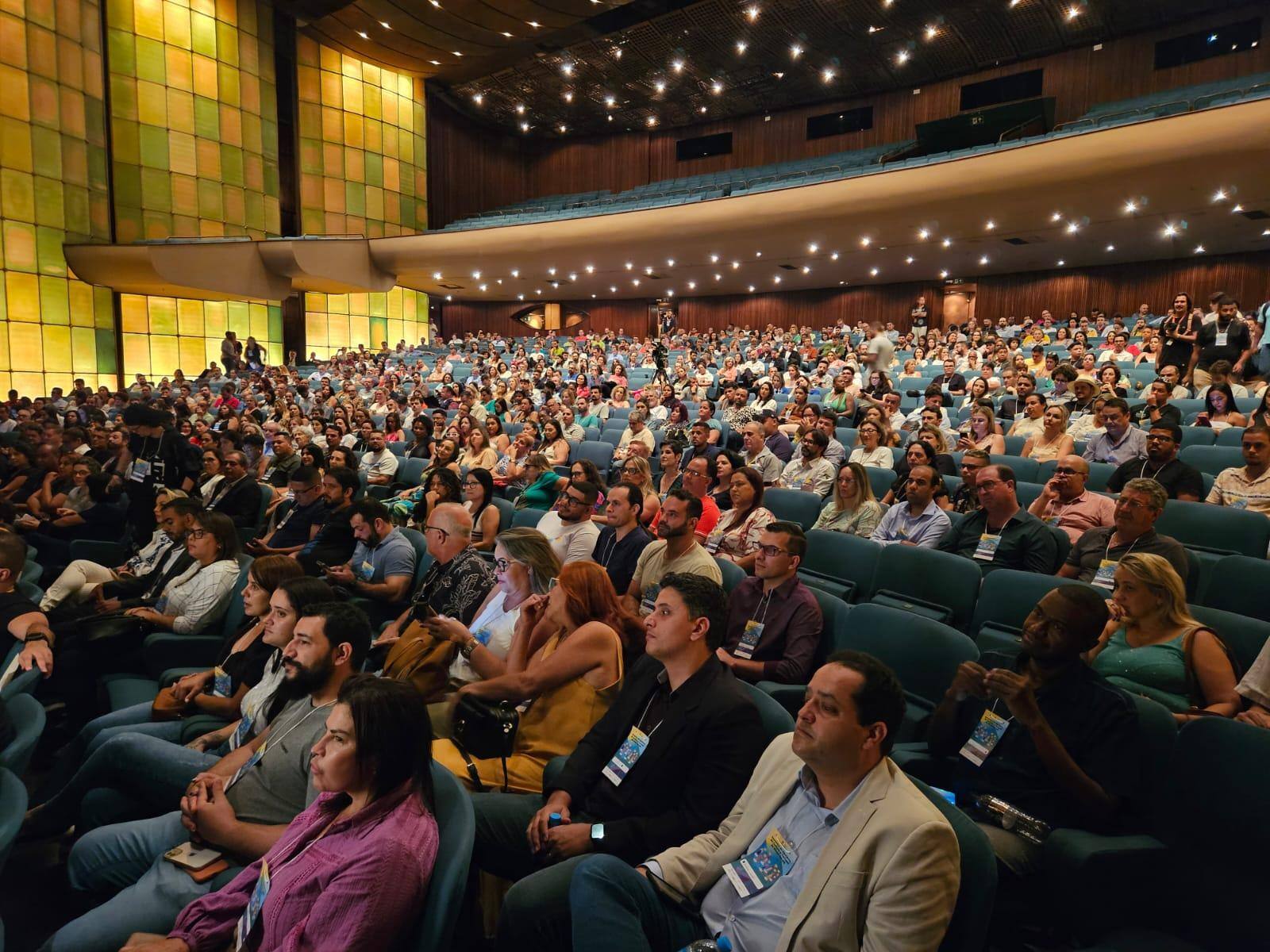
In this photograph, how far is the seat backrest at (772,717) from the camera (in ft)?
5.62

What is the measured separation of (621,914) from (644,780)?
1.14 ft

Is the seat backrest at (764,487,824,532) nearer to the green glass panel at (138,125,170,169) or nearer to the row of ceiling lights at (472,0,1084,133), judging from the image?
the row of ceiling lights at (472,0,1084,133)

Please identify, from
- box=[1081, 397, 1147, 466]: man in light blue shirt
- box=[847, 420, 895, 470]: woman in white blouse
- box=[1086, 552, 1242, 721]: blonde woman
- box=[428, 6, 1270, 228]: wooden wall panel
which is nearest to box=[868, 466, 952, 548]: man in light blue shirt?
box=[847, 420, 895, 470]: woman in white blouse

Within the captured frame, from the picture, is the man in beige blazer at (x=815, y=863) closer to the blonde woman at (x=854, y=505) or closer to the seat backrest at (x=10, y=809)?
the seat backrest at (x=10, y=809)

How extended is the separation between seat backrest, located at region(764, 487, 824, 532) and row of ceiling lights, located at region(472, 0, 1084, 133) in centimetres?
1309

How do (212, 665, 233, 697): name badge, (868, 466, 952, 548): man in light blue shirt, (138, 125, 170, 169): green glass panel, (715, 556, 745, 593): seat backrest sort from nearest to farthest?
(212, 665, 233, 697): name badge, (715, 556, 745, 593): seat backrest, (868, 466, 952, 548): man in light blue shirt, (138, 125, 170, 169): green glass panel

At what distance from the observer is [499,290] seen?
20.2 meters

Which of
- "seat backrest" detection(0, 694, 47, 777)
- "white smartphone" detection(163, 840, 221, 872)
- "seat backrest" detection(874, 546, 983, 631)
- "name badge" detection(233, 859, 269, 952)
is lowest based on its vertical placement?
"white smartphone" detection(163, 840, 221, 872)

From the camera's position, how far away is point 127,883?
1754 mm

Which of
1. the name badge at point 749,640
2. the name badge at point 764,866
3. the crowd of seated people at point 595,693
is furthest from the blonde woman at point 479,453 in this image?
the name badge at point 764,866

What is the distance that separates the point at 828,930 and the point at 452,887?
2.00 feet

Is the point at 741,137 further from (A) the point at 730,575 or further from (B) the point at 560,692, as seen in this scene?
(B) the point at 560,692

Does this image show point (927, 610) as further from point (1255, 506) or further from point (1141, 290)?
point (1141, 290)

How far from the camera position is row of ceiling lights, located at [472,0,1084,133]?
14061mm
